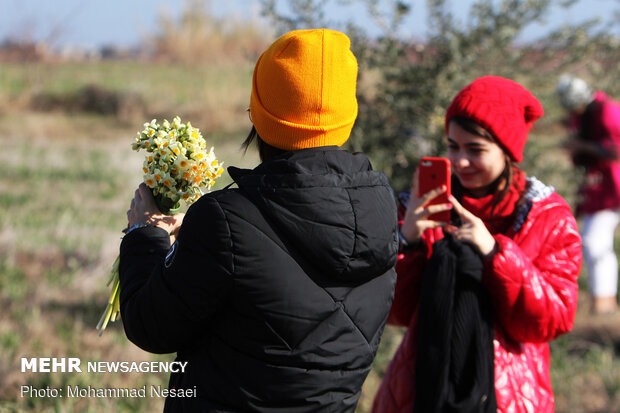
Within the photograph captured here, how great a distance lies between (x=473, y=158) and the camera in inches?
89.7

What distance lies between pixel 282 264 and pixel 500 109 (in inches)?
43.2

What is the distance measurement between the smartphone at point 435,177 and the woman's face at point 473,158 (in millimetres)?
83

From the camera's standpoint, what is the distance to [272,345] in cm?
156

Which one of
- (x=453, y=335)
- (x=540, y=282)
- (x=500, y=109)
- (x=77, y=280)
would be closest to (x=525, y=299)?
(x=540, y=282)

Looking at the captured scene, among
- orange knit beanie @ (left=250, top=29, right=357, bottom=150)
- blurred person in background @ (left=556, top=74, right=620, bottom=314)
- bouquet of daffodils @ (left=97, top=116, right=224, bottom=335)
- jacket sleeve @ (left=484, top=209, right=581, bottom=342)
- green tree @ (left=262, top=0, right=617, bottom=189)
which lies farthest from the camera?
blurred person in background @ (left=556, top=74, right=620, bottom=314)

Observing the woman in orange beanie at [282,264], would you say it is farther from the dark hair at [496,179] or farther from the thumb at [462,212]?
the dark hair at [496,179]

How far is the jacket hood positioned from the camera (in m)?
1.53

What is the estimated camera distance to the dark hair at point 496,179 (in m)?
2.25

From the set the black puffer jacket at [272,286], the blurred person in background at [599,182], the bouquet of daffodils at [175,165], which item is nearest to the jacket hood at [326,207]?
the black puffer jacket at [272,286]

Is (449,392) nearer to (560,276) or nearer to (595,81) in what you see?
(560,276)

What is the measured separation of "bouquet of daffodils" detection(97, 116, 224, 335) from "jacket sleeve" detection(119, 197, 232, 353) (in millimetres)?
250

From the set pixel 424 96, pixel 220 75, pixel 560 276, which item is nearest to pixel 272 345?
pixel 560 276

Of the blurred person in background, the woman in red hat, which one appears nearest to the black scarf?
the woman in red hat

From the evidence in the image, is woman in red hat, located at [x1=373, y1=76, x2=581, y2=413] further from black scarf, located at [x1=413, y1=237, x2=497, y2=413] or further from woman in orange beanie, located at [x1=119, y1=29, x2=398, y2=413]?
woman in orange beanie, located at [x1=119, y1=29, x2=398, y2=413]
